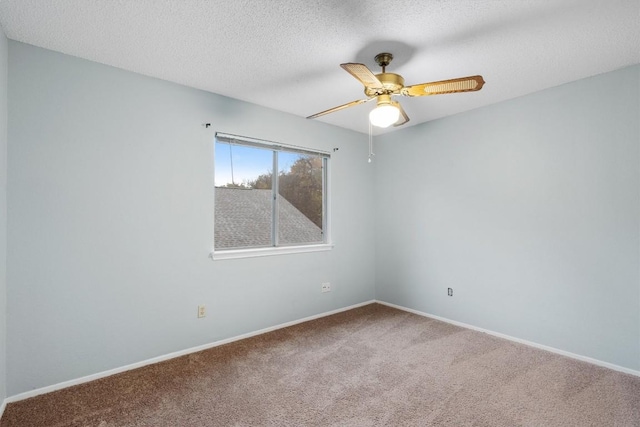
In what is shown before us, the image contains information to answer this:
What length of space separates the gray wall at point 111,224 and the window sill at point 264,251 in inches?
2.7

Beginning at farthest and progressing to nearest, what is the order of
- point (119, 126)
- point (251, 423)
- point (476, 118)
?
point (476, 118) < point (119, 126) < point (251, 423)

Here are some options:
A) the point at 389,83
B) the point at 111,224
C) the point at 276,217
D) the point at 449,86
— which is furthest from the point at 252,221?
the point at 449,86

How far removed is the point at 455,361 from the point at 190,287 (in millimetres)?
2430

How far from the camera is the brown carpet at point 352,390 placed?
191 centimetres

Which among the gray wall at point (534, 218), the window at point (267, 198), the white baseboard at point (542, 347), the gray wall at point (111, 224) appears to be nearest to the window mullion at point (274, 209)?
the window at point (267, 198)

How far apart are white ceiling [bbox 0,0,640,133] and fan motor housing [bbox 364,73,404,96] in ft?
0.73

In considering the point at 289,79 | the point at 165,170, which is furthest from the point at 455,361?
the point at 165,170

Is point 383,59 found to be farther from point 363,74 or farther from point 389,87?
point 363,74

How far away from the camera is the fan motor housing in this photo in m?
2.13

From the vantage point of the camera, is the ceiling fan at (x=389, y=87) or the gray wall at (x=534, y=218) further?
the gray wall at (x=534, y=218)

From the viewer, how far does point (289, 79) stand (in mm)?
2709

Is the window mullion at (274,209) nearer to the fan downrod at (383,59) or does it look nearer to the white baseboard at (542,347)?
the fan downrod at (383,59)

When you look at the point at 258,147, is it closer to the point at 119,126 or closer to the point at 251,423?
the point at 119,126

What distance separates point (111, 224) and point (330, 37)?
216 centimetres
